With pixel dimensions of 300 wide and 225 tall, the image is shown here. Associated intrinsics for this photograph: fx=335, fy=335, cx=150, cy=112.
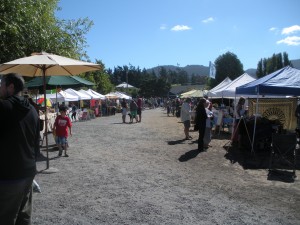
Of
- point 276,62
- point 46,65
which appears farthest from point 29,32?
point 276,62

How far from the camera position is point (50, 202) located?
17.7 feet

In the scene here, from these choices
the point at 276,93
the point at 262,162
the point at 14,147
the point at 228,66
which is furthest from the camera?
the point at 228,66

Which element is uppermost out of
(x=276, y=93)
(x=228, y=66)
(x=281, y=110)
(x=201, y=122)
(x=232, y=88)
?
(x=228, y=66)

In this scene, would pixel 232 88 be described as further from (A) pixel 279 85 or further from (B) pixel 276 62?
(B) pixel 276 62

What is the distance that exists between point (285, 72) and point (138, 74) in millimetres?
100902

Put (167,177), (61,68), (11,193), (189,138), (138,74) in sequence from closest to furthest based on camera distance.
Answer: (11,193)
(167,177)
(61,68)
(189,138)
(138,74)

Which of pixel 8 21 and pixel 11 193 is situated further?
pixel 8 21

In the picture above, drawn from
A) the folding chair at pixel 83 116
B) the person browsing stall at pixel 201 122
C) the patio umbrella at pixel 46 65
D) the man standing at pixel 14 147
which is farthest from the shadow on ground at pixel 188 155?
the folding chair at pixel 83 116

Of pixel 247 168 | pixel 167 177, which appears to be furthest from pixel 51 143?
pixel 247 168

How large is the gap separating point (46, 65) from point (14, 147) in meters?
5.57

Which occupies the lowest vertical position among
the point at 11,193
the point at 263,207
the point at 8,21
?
the point at 263,207

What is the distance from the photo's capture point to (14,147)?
2912 millimetres

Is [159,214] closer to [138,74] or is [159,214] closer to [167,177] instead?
[167,177]

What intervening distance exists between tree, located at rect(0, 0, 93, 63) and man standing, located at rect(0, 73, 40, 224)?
6.92 m
